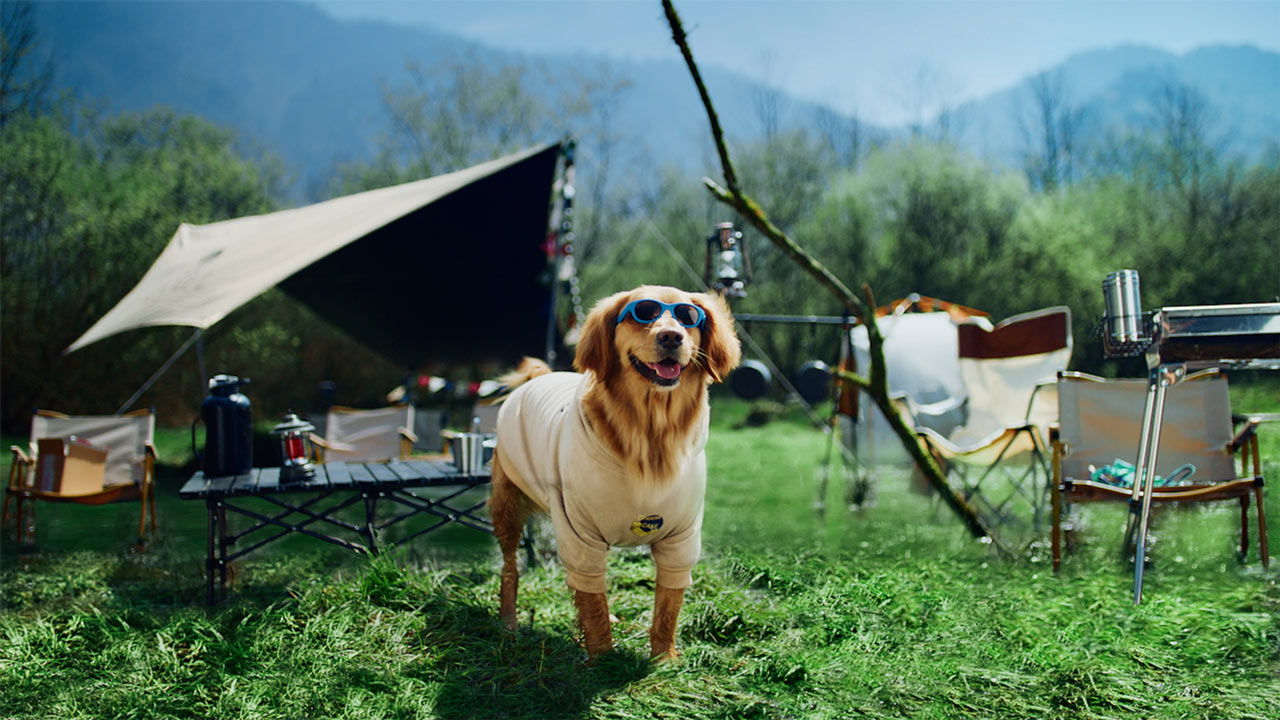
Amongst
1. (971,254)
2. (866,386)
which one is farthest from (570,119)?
(866,386)

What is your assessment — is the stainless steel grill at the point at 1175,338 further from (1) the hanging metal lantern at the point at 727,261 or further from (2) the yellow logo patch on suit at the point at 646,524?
(1) the hanging metal lantern at the point at 727,261

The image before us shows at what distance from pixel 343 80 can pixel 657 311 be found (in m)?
78.9

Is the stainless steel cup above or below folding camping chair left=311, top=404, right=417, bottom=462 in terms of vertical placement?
above

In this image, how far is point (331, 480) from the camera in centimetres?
344

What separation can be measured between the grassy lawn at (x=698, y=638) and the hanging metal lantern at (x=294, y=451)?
46cm

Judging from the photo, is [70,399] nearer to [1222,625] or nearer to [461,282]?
[461,282]

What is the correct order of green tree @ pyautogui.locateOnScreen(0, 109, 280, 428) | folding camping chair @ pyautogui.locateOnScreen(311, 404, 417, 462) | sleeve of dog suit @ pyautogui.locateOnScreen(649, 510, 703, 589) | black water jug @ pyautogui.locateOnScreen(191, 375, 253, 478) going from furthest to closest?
green tree @ pyautogui.locateOnScreen(0, 109, 280, 428) → folding camping chair @ pyautogui.locateOnScreen(311, 404, 417, 462) → black water jug @ pyautogui.locateOnScreen(191, 375, 253, 478) → sleeve of dog suit @ pyautogui.locateOnScreen(649, 510, 703, 589)

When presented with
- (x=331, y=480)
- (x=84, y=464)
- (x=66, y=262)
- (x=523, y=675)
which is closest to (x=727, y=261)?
(x=331, y=480)

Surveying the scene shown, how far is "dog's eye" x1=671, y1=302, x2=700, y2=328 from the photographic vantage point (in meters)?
2.29

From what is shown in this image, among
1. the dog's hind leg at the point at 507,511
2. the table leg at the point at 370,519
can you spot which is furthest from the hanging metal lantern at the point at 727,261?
the table leg at the point at 370,519

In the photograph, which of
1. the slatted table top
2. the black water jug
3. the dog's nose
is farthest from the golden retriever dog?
the black water jug

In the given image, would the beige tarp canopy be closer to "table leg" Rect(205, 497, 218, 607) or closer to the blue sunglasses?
"table leg" Rect(205, 497, 218, 607)

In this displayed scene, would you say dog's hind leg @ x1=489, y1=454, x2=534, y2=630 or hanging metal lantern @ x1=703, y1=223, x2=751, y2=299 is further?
hanging metal lantern @ x1=703, y1=223, x2=751, y2=299

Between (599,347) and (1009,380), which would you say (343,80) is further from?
(599,347)
